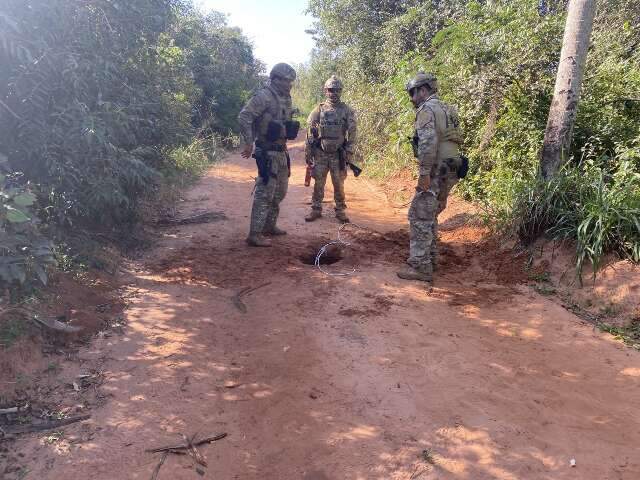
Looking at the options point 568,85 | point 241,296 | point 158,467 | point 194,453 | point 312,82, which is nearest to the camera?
point 158,467

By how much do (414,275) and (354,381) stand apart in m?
1.93

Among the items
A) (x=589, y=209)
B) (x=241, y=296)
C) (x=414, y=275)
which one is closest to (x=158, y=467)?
(x=241, y=296)

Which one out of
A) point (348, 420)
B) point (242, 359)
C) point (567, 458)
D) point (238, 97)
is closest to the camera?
point (567, 458)

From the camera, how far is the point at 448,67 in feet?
26.1

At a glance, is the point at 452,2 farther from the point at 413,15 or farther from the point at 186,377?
the point at 186,377

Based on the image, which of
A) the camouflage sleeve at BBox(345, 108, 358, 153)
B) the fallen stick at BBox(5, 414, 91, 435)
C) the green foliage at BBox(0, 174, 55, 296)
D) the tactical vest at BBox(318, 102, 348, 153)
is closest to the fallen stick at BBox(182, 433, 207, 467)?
the fallen stick at BBox(5, 414, 91, 435)

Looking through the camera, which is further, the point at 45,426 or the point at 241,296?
the point at 241,296

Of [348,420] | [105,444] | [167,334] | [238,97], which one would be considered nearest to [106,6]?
[167,334]

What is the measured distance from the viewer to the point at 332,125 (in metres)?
6.53

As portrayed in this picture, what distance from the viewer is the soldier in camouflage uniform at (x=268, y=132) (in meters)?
5.35

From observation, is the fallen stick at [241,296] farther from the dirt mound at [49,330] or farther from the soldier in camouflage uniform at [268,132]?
the soldier in camouflage uniform at [268,132]

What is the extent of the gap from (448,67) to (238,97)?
9.47m

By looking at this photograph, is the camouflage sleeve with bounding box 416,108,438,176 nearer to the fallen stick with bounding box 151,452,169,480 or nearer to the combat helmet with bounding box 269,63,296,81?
the combat helmet with bounding box 269,63,296,81

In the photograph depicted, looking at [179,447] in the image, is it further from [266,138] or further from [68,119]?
[266,138]
